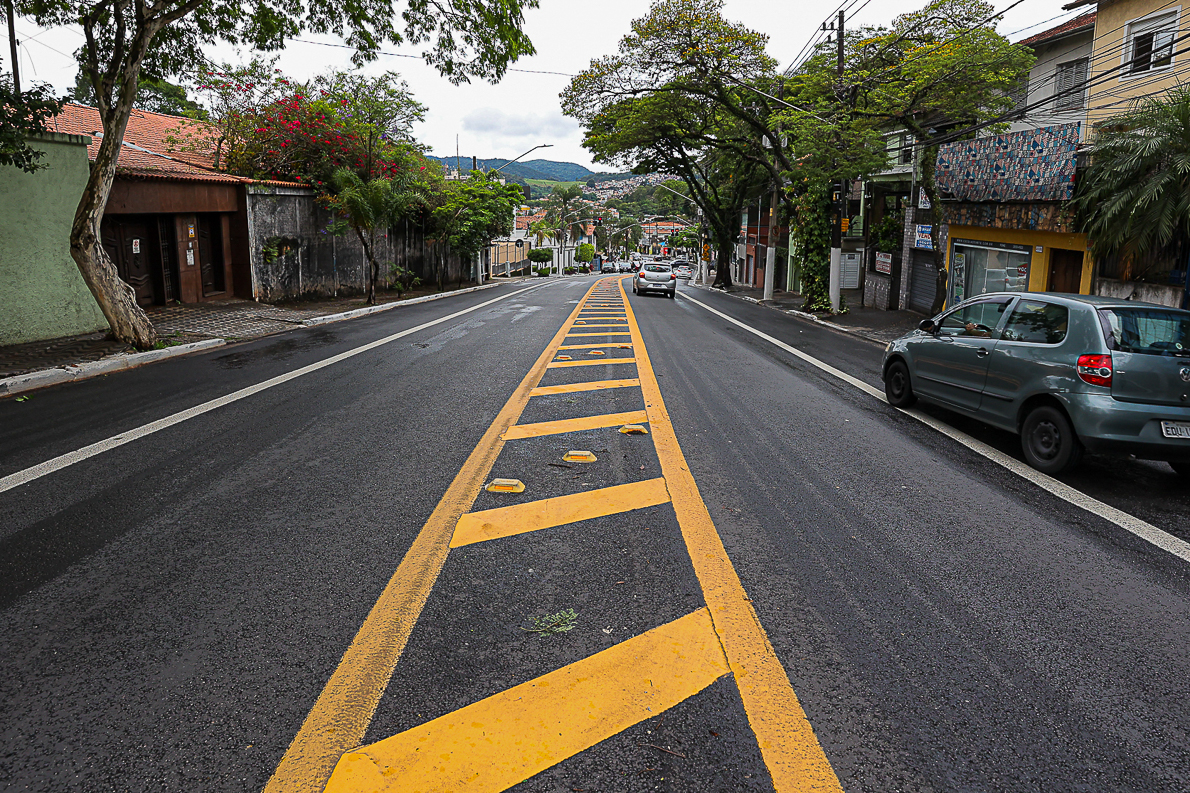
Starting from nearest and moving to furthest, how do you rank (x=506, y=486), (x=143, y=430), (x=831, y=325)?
(x=506, y=486) → (x=143, y=430) → (x=831, y=325)

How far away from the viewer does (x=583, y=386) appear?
32.2ft

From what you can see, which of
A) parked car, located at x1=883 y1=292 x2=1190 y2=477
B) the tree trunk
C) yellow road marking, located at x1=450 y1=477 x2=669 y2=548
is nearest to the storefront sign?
parked car, located at x1=883 y1=292 x2=1190 y2=477

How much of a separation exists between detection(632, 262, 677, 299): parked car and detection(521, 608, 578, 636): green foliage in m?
27.3

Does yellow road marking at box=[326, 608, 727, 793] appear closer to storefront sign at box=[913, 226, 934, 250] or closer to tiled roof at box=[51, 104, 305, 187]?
tiled roof at box=[51, 104, 305, 187]

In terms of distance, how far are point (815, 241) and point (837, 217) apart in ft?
6.23

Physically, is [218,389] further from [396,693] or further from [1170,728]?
[1170,728]

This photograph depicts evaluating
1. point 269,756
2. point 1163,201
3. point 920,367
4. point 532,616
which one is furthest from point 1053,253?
point 269,756

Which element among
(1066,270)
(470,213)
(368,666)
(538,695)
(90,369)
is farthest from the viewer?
(470,213)

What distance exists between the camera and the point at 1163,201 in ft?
40.7

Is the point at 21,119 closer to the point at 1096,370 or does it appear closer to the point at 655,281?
A: the point at 1096,370

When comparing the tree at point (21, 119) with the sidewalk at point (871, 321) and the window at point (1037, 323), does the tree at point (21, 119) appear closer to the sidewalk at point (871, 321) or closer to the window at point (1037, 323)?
the window at point (1037, 323)

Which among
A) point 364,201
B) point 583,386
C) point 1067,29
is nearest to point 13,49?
point 364,201

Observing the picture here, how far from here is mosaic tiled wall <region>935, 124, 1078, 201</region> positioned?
16250 mm

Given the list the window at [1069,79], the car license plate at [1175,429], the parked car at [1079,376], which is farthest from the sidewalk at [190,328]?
the window at [1069,79]
